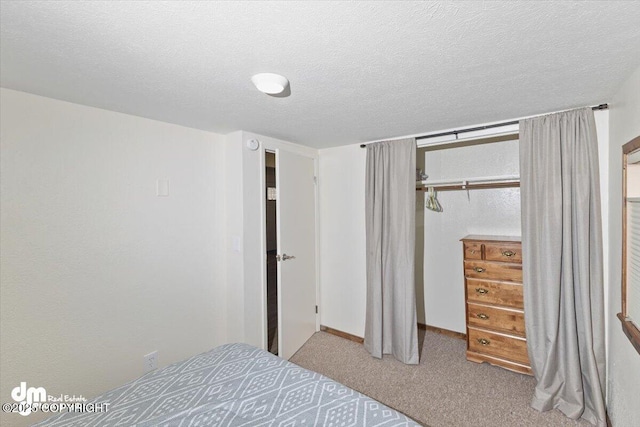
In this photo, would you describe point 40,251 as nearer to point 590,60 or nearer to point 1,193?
point 1,193

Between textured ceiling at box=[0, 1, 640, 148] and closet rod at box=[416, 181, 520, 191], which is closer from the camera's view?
textured ceiling at box=[0, 1, 640, 148]

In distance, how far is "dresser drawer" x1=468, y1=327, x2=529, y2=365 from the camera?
2.53m

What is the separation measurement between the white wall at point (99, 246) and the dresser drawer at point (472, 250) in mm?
2413

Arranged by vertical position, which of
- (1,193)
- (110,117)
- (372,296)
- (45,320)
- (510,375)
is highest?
(110,117)

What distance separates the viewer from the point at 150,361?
235 cm

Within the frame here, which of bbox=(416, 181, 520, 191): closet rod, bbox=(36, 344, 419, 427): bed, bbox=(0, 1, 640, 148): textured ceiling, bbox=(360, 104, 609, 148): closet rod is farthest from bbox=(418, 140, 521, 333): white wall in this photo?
bbox=(36, 344, 419, 427): bed

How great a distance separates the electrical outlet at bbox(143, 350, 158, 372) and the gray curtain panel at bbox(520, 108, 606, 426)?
2976mm

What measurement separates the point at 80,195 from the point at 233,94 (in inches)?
50.3

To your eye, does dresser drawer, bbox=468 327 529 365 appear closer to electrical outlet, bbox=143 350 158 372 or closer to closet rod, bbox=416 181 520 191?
closet rod, bbox=416 181 520 191

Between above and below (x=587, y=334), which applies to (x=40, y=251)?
above

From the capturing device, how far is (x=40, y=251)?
6.02 feet

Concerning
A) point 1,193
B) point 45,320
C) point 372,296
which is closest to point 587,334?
point 372,296

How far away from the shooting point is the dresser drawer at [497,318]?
255cm

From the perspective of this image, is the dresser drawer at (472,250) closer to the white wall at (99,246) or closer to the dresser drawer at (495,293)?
the dresser drawer at (495,293)
